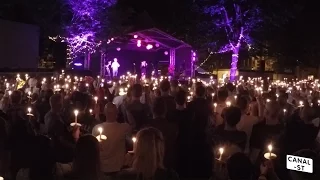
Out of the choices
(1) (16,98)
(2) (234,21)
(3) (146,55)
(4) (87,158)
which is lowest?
(4) (87,158)

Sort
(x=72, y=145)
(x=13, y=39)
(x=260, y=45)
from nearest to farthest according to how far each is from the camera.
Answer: (x=72, y=145), (x=13, y=39), (x=260, y=45)

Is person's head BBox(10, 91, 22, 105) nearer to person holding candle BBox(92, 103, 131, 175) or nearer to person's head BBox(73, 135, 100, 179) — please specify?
person holding candle BBox(92, 103, 131, 175)

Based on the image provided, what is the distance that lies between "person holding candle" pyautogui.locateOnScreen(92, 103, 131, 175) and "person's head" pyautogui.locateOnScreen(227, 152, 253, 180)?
2387mm

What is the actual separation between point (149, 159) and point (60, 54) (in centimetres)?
2901

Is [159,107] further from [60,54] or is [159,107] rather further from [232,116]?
[60,54]

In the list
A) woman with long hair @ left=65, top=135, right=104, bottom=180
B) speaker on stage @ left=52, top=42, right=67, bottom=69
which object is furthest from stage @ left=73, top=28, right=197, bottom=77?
woman with long hair @ left=65, top=135, right=104, bottom=180

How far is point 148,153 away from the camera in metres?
4.84

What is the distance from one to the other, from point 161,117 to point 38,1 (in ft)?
92.8

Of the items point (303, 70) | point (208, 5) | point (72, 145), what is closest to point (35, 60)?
point (208, 5)

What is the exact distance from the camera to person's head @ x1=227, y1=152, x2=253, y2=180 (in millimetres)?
4648

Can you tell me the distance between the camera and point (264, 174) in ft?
16.8

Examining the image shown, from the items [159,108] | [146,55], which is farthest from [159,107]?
[146,55]

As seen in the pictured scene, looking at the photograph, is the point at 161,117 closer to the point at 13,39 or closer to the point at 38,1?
the point at 13,39

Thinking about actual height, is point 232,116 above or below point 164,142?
above
